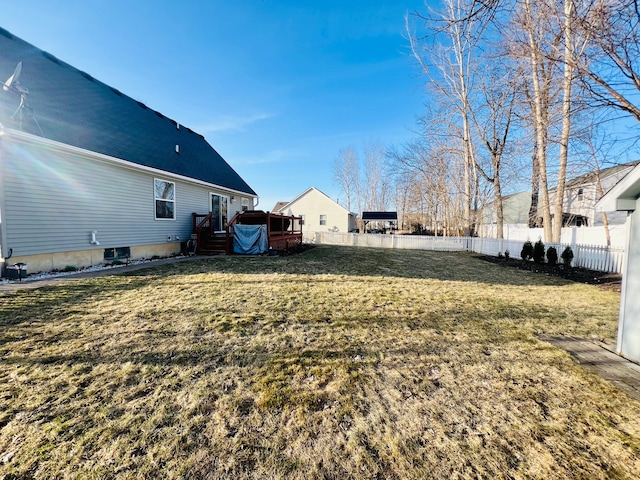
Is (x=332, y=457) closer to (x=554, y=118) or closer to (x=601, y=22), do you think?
(x=601, y=22)

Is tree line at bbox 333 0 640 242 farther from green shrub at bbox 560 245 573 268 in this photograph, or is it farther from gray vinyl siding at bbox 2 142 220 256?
gray vinyl siding at bbox 2 142 220 256

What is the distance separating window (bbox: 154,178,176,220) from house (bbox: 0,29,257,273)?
0.04 metres

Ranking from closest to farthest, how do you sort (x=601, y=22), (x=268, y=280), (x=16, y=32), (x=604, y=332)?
(x=604, y=332), (x=601, y=22), (x=268, y=280), (x=16, y=32)

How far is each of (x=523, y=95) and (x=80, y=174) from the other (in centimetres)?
1537

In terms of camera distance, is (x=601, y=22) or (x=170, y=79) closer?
(x=601, y=22)

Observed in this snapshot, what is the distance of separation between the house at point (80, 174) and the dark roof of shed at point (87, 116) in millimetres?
36

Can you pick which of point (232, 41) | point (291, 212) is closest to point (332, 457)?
point (232, 41)

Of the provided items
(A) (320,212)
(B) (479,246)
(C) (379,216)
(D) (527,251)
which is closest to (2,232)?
(D) (527,251)

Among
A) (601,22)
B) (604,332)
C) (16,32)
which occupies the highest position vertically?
(16,32)

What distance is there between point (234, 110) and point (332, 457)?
17.0 m

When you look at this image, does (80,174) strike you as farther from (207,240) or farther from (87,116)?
(207,240)

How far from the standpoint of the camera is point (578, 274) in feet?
26.9

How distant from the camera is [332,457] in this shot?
1.59 m

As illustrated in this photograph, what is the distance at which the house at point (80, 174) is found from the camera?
18.7ft
